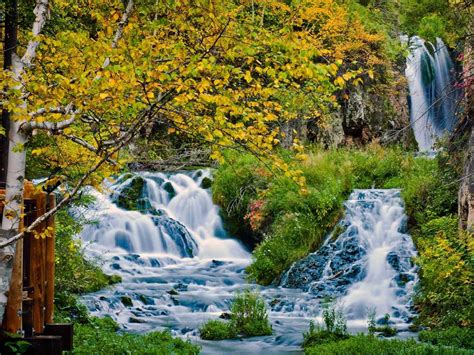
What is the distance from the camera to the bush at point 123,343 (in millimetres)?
8180

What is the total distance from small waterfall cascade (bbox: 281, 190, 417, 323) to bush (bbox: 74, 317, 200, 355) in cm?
417

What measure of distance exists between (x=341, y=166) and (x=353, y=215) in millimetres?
2585

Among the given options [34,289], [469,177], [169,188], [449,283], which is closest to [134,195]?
[169,188]

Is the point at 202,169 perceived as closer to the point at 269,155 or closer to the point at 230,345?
the point at 230,345

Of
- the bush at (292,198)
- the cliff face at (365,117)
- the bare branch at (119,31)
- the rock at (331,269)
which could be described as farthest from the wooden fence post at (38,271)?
the cliff face at (365,117)

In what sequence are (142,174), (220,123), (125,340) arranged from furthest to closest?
(142,174) < (125,340) < (220,123)

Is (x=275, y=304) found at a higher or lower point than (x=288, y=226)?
lower

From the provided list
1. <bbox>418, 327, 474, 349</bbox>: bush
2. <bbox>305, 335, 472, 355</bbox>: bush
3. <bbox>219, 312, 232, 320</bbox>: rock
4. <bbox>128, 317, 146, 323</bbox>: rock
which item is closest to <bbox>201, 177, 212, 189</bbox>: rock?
<bbox>219, 312, 232, 320</bbox>: rock

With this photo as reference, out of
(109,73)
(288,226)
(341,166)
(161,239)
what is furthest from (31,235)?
(341,166)

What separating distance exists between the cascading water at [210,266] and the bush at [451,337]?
168 cm

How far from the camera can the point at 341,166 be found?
1789 cm

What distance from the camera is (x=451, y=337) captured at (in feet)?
30.7

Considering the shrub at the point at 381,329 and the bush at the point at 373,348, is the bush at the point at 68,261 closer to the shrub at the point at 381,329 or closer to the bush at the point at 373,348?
the bush at the point at 373,348

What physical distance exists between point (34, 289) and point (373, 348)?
4.77 metres
